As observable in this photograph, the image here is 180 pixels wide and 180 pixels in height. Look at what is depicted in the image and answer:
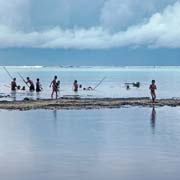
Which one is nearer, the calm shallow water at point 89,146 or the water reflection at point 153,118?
the calm shallow water at point 89,146

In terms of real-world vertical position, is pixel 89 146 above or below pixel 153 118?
below

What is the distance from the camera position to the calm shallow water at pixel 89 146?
1816 cm

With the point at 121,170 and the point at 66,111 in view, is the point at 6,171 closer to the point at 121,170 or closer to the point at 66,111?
the point at 121,170

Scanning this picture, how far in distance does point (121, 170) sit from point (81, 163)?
1.74m

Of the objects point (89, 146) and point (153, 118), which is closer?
point (89, 146)

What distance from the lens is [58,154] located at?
21422 mm

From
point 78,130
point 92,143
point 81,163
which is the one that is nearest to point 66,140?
point 92,143

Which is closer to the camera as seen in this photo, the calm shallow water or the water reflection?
the calm shallow water

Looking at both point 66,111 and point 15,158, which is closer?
point 15,158

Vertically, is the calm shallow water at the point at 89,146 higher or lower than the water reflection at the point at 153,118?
lower

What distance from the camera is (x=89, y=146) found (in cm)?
2345

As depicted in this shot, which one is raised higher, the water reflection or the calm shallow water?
the water reflection

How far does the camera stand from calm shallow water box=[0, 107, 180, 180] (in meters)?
18.2

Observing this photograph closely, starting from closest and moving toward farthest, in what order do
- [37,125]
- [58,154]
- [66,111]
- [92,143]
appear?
[58,154]
[92,143]
[37,125]
[66,111]
